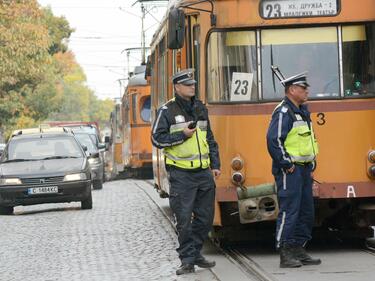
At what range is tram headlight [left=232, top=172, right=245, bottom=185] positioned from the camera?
1118 centimetres

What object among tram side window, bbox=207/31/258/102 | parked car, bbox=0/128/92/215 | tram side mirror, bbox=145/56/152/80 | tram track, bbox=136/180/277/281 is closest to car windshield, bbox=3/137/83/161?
parked car, bbox=0/128/92/215

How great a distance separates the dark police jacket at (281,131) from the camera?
10039mm

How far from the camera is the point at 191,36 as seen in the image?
1180 centimetres

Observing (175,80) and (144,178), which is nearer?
(175,80)

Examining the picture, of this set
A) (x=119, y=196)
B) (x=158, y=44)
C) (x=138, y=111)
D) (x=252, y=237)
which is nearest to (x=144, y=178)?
(x=138, y=111)

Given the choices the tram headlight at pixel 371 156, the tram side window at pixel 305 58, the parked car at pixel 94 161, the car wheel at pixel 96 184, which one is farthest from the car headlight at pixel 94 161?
the tram headlight at pixel 371 156

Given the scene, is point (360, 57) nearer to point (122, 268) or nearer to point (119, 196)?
point (122, 268)

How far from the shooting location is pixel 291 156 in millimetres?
10117

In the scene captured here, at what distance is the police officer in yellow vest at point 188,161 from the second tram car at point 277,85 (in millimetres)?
960

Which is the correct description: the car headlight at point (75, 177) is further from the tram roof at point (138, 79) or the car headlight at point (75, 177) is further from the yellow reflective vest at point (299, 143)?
the tram roof at point (138, 79)

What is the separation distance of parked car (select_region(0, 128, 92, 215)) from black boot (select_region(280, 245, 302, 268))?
9533 millimetres

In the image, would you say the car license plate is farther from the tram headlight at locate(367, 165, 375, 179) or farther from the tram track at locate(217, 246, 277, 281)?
the tram headlight at locate(367, 165, 375, 179)

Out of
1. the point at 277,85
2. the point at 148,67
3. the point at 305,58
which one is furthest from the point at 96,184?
the point at 305,58

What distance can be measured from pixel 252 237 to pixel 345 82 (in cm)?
224
